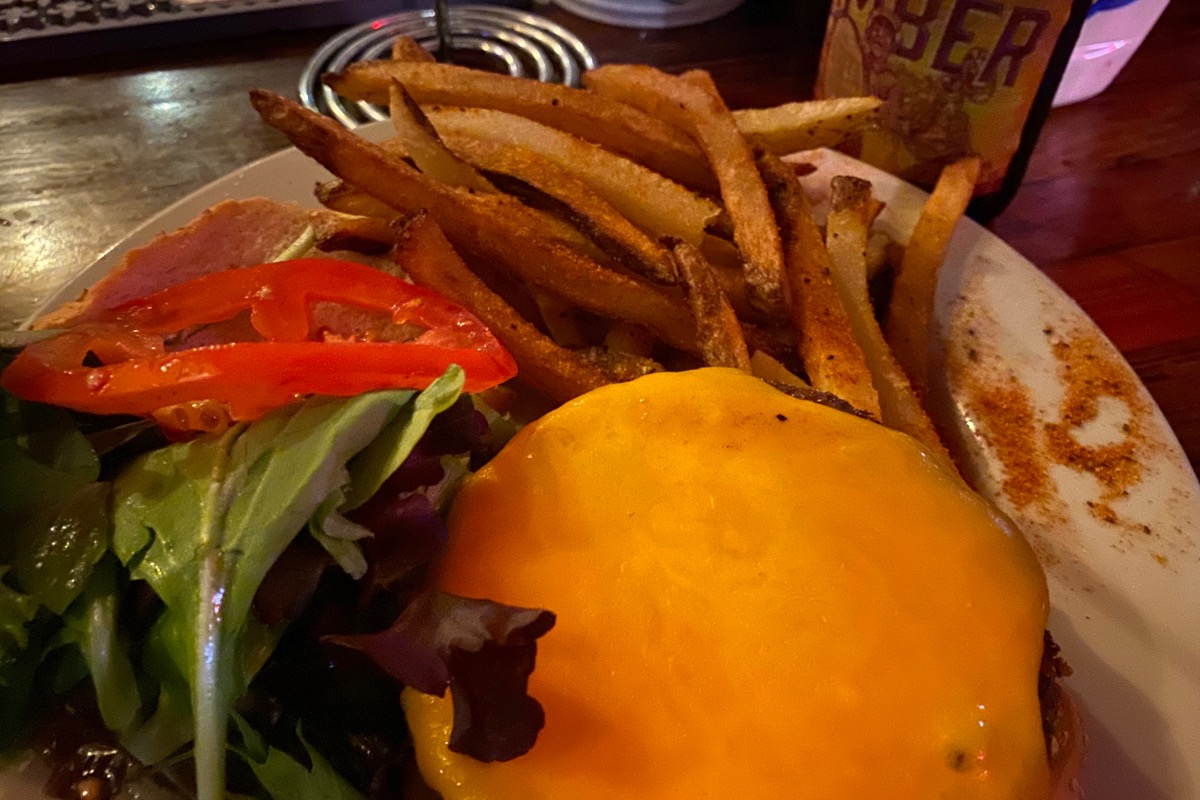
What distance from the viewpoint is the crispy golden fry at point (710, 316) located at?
1.23 metres

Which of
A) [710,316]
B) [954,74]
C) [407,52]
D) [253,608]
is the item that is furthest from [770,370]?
[407,52]

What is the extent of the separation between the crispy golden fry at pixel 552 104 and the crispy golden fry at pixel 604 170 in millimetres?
62

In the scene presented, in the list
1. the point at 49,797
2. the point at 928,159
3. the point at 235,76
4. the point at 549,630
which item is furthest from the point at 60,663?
the point at 235,76

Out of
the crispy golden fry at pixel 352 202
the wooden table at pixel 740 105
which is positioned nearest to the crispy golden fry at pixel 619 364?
the crispy golden fry at pixel 352 202

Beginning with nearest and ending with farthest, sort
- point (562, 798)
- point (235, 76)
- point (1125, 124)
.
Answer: point (562, 798)
point (1125, 124)
point (235, 76)

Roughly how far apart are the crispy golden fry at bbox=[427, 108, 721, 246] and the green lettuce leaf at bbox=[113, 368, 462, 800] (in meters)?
0.66

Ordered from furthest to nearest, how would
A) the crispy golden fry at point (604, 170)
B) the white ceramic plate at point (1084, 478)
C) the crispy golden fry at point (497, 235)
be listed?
the crispy golden fry at point (604, 170)
the crispy golden fry at point (497, 235)
the white ceramic plate at point (1084, 478)

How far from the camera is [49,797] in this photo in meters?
0.90

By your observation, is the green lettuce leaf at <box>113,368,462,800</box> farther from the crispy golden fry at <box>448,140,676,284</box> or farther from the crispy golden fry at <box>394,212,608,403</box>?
the crispy golden fry at <box>448,140,676,284</box>

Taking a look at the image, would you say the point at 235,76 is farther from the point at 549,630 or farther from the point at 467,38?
the point at 549,630

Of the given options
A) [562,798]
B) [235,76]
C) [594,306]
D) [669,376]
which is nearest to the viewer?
[562,798]

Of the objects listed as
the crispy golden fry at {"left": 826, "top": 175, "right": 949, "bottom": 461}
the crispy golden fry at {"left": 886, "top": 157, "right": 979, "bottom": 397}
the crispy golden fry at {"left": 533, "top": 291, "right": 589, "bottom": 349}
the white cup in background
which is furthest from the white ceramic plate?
the white cup in background

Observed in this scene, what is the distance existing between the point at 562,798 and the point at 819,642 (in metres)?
0.28

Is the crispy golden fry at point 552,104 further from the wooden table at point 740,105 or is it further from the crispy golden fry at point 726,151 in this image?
the wooden table at point 740,105
